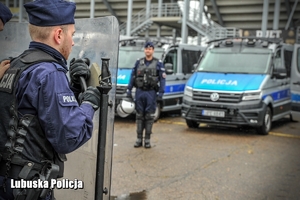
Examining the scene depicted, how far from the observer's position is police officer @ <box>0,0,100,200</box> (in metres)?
1.93

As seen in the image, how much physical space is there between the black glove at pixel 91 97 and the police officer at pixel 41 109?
0.03 ft

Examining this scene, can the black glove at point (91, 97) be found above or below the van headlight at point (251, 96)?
above

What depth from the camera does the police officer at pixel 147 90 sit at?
698 centimetres

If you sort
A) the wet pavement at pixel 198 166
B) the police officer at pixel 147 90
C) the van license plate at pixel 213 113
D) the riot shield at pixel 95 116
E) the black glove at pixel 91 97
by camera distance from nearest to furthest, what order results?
the black glove at pixel 91 97
the riot shield at pixel 95 116
the wet pavement at pixel 198 166
the police officer at pixel 147 90
the van license plate at pixel 213 113

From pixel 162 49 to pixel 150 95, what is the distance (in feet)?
12.1

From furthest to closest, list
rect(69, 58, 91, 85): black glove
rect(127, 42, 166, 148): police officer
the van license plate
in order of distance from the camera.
Result: 1. the van license plate
2. rect(127, 42, 166, 148): police officer
3. rect(69, 58, 91, 85): black glove

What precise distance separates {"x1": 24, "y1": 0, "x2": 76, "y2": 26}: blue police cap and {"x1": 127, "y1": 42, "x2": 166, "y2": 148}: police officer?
4.90 metres

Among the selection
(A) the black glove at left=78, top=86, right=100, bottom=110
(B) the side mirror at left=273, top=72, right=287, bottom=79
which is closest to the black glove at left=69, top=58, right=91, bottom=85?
(A) the black glove at left=78, top=86, right=100, bottom=110

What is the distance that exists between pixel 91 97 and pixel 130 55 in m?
8.60

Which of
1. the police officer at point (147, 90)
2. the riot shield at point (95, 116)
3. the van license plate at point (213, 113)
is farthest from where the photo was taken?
the van license plate at point (213, 113)

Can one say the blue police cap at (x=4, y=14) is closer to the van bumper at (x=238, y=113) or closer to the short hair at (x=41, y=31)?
the short hair at (x=41, y=31)

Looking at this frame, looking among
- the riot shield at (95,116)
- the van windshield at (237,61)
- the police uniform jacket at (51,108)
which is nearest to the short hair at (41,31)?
the police uniform jacket at (51,108)

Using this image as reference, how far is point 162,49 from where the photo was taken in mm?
10445

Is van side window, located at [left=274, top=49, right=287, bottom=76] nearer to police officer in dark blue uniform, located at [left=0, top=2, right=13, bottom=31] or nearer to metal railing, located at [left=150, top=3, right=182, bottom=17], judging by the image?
police officer in dark blue uniform, located at [left=0, top=2, right=13, bottom=31]
